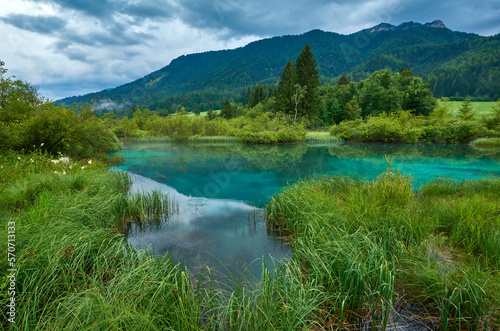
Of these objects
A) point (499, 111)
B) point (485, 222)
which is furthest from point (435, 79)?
point (485, 222)

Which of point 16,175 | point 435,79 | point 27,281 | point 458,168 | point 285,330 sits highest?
point 435,79

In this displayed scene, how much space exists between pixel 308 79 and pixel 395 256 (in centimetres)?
4818

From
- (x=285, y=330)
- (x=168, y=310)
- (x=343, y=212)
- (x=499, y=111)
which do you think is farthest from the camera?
(x=499, y=111)

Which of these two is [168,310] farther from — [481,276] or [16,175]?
[16,175]

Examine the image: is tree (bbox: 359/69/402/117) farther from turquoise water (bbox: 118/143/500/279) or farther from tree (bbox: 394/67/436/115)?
turquoise water (bbox: 118/143/500/279)

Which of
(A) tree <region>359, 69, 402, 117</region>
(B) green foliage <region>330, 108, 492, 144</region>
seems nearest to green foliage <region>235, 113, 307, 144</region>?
(B) green foliage <region>330, 108, 492, 144</region>

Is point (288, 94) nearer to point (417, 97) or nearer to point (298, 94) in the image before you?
point (298, 94)

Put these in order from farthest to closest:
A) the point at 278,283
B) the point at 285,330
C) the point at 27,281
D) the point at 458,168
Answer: the point at 458,168 < the point at 278,283 < the point at 27,281 < the point at 285,330

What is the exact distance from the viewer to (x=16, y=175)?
235 inches

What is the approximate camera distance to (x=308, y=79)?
46.1m

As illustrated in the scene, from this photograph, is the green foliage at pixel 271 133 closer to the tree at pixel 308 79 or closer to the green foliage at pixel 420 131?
the green foliage at pixel 420 131

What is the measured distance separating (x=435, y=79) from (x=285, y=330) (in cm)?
9905

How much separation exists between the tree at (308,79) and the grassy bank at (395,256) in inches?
1557

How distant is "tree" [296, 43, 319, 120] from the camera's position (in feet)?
144
